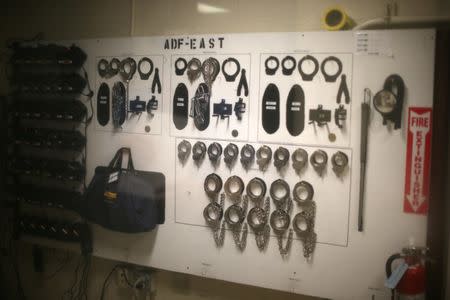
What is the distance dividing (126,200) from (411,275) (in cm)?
144

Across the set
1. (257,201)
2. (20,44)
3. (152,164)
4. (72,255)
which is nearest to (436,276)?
(257,201)

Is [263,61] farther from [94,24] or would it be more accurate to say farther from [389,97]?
[94,24]

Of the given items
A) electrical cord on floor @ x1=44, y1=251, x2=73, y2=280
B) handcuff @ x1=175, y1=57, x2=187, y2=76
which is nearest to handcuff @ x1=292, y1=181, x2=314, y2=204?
handcuff @ x1=175, y1=57, x2=187, y2=76

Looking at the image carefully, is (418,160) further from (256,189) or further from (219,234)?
(219,234)

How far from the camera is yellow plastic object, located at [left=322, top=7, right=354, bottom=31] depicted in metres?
1.79

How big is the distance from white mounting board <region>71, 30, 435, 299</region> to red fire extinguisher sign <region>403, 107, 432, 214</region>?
29mm

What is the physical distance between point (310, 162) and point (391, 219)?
451 millimetres

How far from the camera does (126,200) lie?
6.81 ft

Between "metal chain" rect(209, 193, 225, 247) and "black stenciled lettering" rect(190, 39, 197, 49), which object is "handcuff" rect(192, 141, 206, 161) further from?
"black stenciled lettering" rect(190, 39, 197, 49)

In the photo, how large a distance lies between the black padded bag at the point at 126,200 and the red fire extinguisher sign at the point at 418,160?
4.13ft

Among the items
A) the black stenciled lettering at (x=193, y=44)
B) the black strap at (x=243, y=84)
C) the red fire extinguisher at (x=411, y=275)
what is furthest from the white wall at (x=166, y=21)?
the red fire extinguisher at (x=411, y=275)

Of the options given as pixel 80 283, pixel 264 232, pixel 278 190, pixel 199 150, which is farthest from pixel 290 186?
pixel 80 283

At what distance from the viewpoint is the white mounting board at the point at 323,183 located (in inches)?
68.1

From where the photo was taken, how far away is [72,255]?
263 cm
